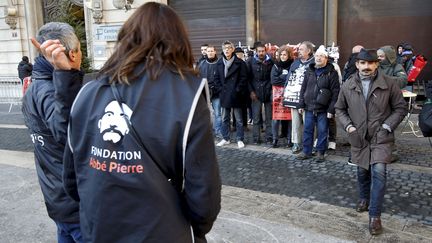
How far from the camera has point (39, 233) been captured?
4211mm

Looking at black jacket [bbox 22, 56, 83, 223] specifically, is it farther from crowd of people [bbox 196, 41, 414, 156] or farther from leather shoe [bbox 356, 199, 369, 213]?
crowd of people [bbox 196, 41, 414, 156]

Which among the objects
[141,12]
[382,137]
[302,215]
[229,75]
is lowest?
[302,215]

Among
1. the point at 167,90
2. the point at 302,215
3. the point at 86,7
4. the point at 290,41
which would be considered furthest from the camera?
the point at 86,7

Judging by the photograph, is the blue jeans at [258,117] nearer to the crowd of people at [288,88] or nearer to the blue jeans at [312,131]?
the crowd of people at [288,88]

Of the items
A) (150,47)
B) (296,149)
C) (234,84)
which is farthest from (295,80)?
(150,47)

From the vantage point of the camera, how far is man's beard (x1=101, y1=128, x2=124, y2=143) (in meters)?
1.70

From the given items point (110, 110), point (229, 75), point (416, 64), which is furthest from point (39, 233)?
point (416, 64)

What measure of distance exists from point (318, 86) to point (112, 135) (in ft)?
16.6

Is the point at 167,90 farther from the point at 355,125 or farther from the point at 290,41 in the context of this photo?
the point at 290,41

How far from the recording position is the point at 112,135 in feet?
5.60

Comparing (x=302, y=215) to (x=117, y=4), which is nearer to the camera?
(x=302, y=215)

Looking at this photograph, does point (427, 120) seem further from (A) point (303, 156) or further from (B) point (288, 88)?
(B) point (288, 88)

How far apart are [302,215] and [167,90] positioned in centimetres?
320

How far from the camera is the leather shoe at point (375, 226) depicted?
400cm
